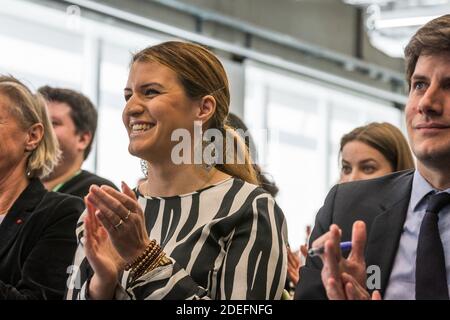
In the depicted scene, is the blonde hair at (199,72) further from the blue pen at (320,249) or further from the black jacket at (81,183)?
the black jacket at (81,183)

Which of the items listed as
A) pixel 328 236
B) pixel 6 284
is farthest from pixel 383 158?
pixel 328 236

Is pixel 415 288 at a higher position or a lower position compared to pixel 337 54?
lower

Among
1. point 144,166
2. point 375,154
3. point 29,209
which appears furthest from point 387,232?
point 375,154

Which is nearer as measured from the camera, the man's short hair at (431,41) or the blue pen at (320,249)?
the blue pen at (320,249)

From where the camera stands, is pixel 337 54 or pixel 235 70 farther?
pixel 337 54

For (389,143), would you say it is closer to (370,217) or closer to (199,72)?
(199,72)

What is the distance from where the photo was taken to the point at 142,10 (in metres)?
7.14

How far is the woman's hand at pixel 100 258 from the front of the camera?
218 centimetres

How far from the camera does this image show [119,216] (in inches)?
84.4

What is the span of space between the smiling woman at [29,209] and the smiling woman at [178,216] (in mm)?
222

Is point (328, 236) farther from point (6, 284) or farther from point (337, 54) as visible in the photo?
point (337, 54)

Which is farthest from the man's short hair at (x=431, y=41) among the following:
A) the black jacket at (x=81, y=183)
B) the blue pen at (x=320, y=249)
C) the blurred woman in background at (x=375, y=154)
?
the black jacket at (x=81, y=183)

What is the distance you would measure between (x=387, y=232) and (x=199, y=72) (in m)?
0.74
